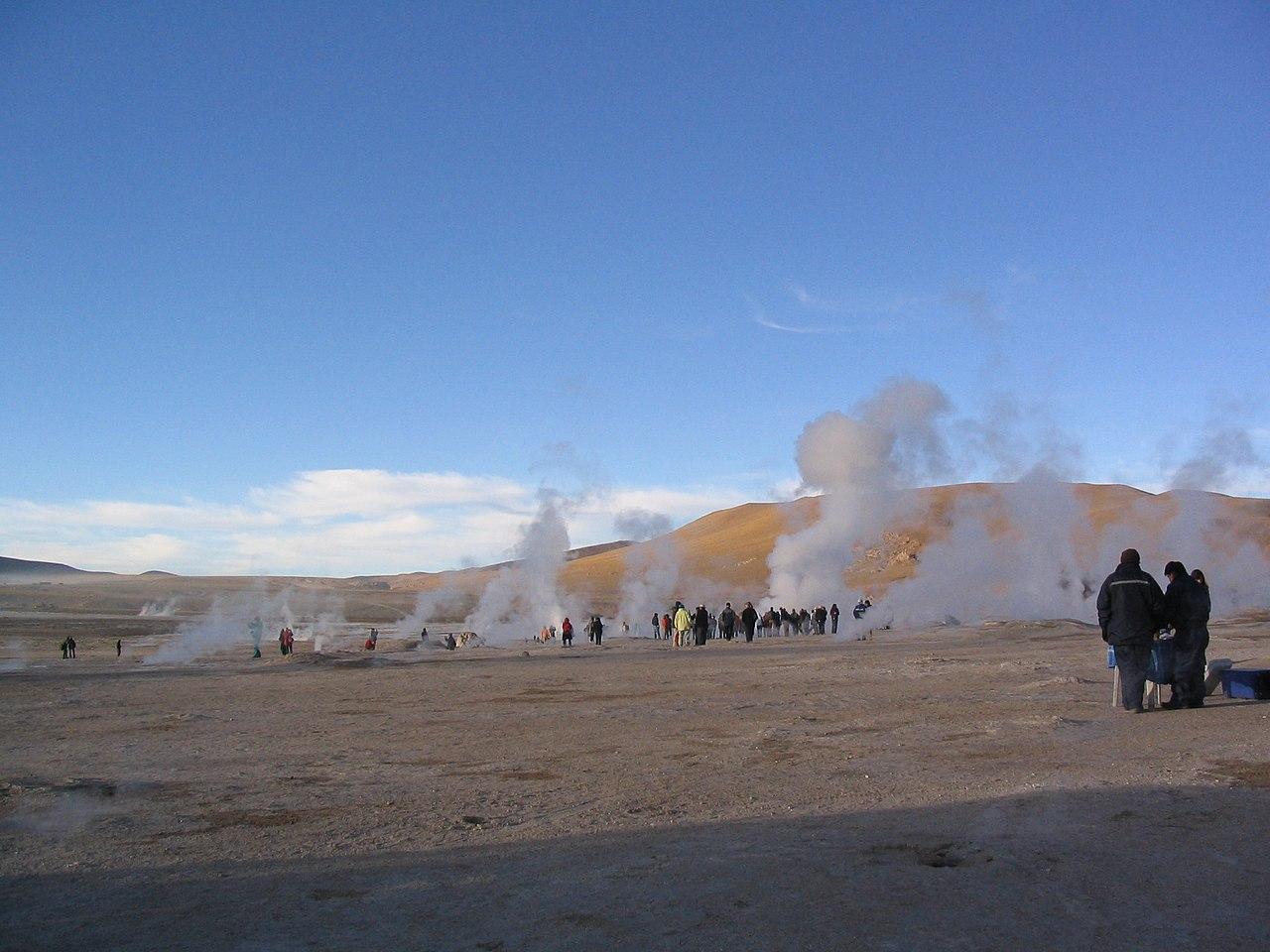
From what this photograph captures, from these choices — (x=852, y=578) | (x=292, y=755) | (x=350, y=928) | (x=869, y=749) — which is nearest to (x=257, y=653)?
(x=292, y=755)

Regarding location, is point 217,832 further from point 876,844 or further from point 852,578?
point 852,578

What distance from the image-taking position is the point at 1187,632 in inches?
468

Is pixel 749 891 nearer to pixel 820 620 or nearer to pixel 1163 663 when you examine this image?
pixel 1163 663

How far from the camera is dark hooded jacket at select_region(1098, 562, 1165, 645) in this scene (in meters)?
11.6

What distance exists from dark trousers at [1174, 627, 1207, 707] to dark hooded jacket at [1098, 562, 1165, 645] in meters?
0.43

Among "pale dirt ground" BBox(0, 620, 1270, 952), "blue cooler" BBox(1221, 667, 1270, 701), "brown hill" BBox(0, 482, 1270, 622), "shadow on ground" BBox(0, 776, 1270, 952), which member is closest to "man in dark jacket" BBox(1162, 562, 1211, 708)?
"pale dirt ground" BBox(0, 620, 1270, 952)

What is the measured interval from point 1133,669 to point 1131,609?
2.86 ft

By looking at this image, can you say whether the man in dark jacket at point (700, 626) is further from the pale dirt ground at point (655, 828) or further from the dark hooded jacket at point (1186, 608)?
the dark hooded jacket at point (1186, 608)

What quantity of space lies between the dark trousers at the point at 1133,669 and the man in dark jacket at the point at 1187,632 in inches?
14.5

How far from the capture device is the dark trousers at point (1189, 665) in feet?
39.1

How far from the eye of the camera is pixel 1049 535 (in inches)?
2250

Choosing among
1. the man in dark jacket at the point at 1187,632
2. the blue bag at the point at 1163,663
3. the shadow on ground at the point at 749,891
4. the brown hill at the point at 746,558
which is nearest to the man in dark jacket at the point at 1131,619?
the blue bag at the point at 1163,663

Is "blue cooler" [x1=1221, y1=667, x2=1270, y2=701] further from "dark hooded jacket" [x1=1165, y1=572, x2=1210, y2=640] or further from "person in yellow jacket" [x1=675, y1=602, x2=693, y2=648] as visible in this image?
"person in yellow jacket" [x1=675, y1=602, x2=693, y2=648]

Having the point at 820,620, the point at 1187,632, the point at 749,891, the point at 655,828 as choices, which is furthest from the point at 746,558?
the point at 749,891
